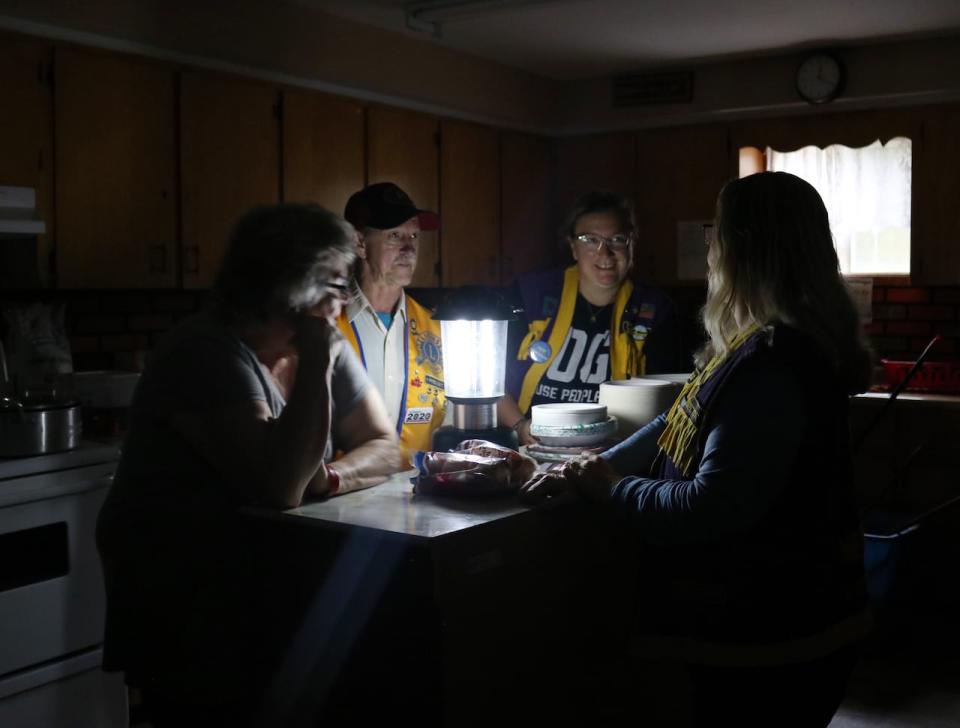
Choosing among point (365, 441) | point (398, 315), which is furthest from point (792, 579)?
point (398, 315)

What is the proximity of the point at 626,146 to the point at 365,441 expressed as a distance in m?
3.74

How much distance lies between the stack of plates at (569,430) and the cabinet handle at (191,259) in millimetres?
1790

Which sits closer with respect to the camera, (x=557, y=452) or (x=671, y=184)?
(x=557, y=452)

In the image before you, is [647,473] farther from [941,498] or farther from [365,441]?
[941,498]

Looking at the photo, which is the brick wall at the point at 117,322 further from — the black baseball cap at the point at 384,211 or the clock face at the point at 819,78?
the clock face at the point at 819,78

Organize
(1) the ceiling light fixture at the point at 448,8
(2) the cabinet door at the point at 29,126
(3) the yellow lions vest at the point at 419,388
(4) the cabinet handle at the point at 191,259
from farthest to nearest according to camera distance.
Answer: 1. (1) the ceiling light fixture at the point at 448,8
2. (4) the cabinet handle at the point at 191,259
3. (2) the cabinet door at the point at 29,126
4. (3) the yellow lions vest at the point at 419,388

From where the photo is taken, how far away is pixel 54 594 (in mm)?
2738

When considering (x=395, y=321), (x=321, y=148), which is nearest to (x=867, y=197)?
(x=321, y=148)

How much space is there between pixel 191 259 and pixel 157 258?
0.44 ft

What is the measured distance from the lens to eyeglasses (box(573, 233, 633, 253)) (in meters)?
3.18

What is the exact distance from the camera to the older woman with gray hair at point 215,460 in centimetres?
164

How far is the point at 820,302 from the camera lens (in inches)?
60.4

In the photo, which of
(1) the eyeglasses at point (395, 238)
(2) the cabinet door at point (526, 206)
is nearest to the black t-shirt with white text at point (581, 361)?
(1) the eyeglasses at point (395, 238)

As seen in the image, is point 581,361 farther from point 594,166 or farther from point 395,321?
point 594,166
